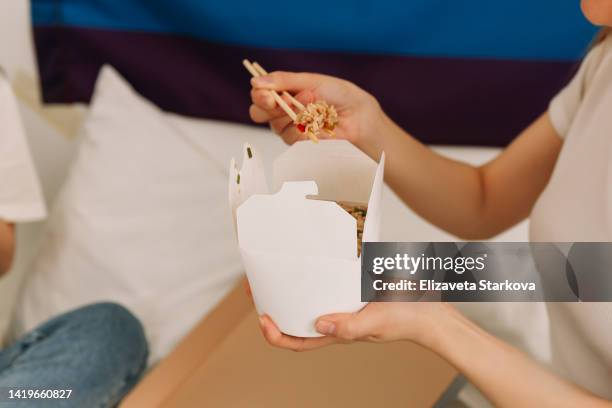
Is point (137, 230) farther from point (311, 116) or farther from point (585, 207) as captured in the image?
point (585, 207)

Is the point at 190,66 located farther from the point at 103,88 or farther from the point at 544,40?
the point at 544,40

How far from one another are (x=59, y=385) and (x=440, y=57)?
81 cm

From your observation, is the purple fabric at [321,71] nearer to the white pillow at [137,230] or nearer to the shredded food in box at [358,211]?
the white pillow at [137,230]

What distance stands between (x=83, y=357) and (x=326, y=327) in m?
0.43

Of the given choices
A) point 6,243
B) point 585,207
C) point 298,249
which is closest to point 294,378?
point 298,249

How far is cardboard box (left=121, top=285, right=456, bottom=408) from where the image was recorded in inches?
29.3

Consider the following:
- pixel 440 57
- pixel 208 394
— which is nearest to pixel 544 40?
pixel 440 57

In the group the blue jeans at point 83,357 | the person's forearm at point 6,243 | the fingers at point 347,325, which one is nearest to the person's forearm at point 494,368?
the fingers at point 347,325

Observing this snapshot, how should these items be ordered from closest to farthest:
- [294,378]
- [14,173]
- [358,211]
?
[358,211] → [294,378] → [14,173]

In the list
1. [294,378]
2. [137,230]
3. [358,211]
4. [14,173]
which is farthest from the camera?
[137,230]

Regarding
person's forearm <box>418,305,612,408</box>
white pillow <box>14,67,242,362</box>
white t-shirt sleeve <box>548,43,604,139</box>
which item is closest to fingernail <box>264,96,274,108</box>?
person's forearm <box>418,305,612,408</box>

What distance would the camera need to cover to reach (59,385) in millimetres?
806

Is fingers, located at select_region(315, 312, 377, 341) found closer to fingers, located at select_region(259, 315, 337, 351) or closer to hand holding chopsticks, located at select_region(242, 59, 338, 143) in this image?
fingers, located at select_region(259, 315, 337, 351)

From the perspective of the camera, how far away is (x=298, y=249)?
21.8 inches
